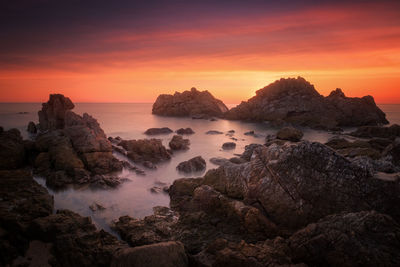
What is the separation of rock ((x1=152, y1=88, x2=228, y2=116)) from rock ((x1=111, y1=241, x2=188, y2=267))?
8659 centimetres

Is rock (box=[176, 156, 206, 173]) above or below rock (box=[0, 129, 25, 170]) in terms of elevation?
below

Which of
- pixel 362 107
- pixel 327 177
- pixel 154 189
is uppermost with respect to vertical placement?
pixel 362 107

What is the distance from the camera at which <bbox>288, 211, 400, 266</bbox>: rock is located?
20.8 ft

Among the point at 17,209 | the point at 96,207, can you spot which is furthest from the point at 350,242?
the point at 17,209

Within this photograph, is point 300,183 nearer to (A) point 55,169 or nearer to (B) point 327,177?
(B) point 327,177

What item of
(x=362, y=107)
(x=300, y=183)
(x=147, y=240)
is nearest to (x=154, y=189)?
(x=147, y=240)

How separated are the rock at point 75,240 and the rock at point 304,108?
5593 centimetres

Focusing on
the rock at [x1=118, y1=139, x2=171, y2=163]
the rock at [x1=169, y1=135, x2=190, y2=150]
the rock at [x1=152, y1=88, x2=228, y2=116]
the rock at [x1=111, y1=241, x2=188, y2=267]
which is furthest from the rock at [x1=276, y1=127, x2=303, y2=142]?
the rock at [x1=152, y1=88, x2=228, y2=116]

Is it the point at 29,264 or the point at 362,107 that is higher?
the point at 362,107

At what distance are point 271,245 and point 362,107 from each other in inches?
2867

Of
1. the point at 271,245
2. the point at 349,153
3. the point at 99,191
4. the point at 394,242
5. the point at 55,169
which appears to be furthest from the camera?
the point at 349,153

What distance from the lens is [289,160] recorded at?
31.2 feet

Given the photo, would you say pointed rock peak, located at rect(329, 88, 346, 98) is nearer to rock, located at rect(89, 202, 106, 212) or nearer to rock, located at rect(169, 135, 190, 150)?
rock, located at rect(169, 135, 190, 150)

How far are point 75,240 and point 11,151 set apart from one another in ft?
40.4
